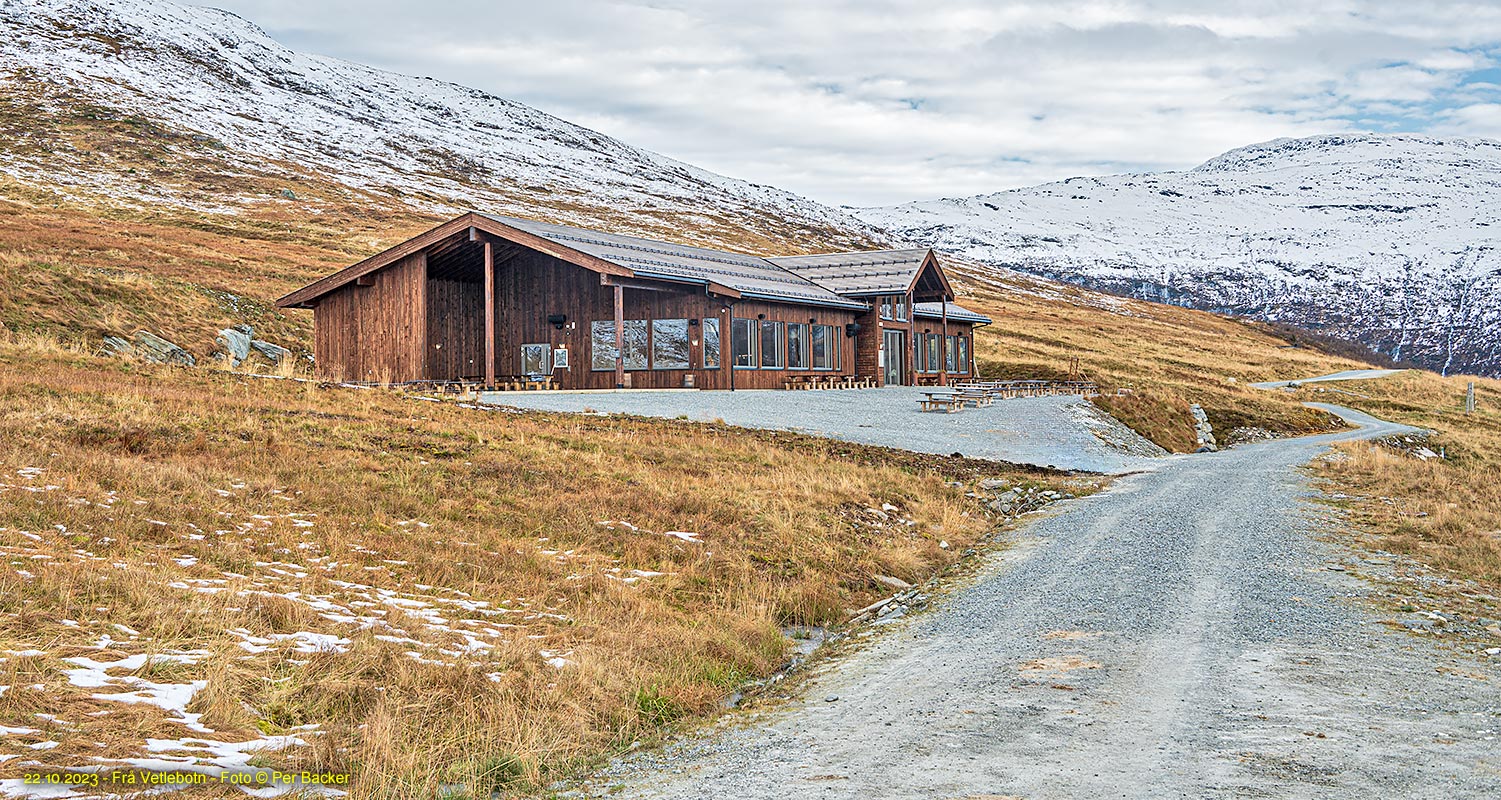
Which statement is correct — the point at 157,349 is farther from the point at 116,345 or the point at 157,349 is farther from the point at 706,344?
the point at 706,344

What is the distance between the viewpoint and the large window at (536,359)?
3881cm

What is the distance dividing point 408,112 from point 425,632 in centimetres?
17918

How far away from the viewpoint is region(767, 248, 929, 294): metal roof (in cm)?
4800

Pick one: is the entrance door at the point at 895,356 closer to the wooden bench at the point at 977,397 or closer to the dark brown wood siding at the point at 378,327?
the wooden bench at the point at 977,397

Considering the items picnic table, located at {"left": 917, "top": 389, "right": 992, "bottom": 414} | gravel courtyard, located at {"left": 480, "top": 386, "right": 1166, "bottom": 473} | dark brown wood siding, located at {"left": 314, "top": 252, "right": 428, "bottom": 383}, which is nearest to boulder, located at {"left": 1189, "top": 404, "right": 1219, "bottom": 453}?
gravel courtyard, located at {"left": 480, "top": 386, "right": 1166, "bottom": 473}

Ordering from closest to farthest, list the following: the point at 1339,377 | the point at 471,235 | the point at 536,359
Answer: the point at 471,235 → the point at 536,359 → the point at 1339,377

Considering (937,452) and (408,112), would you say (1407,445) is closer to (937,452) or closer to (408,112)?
(937,452)

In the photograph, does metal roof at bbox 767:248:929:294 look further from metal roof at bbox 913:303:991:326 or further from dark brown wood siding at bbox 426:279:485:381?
dark brown wood siding at bbox 426:279:485:381

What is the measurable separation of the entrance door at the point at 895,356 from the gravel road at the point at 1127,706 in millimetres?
34862

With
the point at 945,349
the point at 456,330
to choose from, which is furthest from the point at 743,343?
the point at 945,349

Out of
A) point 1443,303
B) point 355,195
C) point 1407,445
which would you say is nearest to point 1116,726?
point 1407,445

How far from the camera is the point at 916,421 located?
30.8 m

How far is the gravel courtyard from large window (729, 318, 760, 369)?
1300 mm

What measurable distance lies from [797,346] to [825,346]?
2396mm
